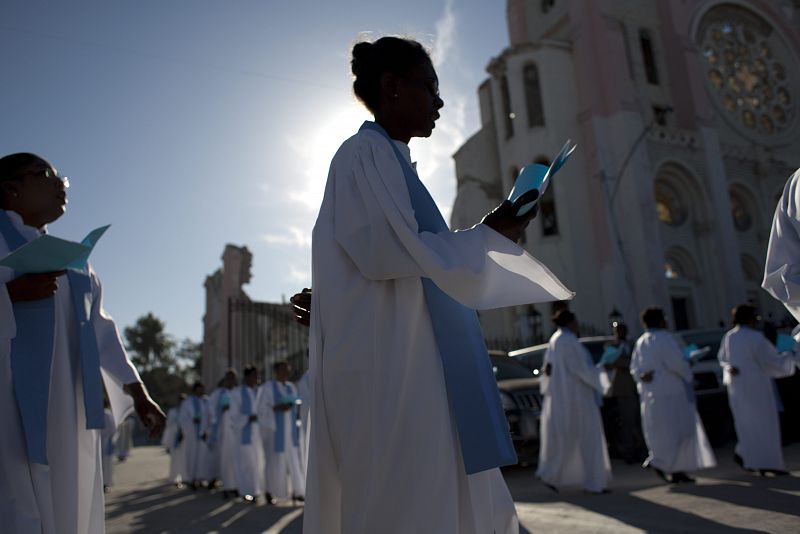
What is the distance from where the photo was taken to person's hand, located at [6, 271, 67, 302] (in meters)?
2.74

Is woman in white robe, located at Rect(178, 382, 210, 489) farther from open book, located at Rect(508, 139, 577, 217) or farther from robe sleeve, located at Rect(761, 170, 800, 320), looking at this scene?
open book, located at Rect(508, 139, 577, 217)

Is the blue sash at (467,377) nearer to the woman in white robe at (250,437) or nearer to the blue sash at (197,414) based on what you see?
the woman in white robe at (250,437)

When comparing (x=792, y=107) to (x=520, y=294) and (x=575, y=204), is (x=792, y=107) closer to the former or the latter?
(x=575, y=204)

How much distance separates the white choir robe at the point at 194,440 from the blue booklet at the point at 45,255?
1066cm

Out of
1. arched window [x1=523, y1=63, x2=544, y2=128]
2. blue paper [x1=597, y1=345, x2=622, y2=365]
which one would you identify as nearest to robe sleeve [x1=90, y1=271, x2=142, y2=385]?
blue paper [x1=597, y1=345, x2=622, y2=365]

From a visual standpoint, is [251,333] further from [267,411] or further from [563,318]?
[563,318]

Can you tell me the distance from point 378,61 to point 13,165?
6.42 ft

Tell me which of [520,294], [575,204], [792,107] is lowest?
[520,294]

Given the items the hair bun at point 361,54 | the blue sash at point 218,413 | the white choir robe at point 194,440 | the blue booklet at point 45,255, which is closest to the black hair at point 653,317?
the hair bun at point 361,54

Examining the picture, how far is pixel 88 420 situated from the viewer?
9.51 feet

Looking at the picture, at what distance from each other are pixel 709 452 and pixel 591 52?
2415 centimetres

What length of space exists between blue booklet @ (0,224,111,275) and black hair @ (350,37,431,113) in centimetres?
139

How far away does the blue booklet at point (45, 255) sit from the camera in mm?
2611

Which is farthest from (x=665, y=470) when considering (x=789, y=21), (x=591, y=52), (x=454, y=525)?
(x=789, y=21)
